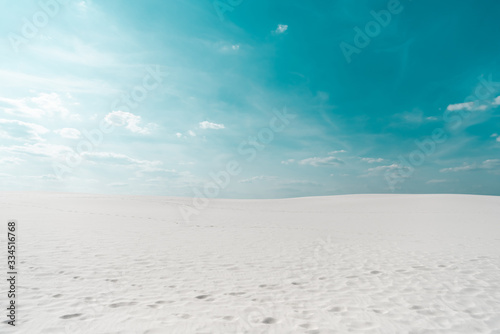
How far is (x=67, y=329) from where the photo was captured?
443cm

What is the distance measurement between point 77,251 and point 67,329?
5896 mm

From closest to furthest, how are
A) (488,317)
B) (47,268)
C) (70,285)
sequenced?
(488,317)
(70,285)
(47,268)

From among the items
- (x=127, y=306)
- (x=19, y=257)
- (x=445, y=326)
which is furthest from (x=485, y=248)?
(x=19, y=257)

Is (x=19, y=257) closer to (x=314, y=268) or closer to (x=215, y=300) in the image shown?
(x=215, y=300)

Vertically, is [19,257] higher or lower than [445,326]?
higher

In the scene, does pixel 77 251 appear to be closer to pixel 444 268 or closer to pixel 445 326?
pixel 445 326

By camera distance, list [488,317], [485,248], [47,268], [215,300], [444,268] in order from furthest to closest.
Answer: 1. [485,248]
2. [444,268]
3. [47,268]
4. [215,300]
5. [488,317]

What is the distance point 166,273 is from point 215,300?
237 centimetres

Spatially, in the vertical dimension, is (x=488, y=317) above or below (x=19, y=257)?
below

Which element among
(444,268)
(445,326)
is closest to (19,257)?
(445,326)

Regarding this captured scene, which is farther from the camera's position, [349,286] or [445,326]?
[349,286]

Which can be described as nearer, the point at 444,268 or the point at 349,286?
the point at 349,286

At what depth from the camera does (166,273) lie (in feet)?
24.5

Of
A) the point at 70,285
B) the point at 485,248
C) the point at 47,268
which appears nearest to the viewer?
the point at 70,285
